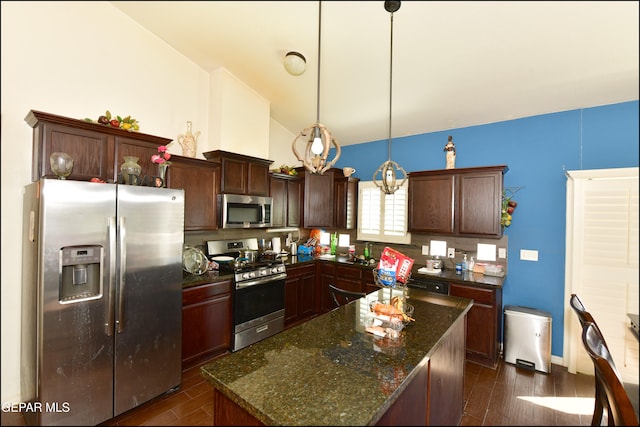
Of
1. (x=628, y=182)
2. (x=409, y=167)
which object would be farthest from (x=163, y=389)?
(x=409, y=167)

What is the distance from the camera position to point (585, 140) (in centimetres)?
70

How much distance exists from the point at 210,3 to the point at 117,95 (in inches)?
42.3

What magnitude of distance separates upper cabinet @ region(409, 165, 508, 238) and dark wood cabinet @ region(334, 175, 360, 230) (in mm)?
943

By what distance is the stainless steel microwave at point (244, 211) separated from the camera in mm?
2898

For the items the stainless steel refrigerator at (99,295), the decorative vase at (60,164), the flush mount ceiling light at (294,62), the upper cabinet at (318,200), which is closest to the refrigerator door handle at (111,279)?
the stainless steel refrigerator at (99,295)

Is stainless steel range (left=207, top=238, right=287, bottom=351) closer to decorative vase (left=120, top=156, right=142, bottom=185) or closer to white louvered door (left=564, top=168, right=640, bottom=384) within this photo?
decorative vase (left=120, top=156, right=142, bottom=185)

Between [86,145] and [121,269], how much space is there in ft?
3.29

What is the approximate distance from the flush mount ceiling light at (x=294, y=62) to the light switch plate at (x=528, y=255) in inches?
98.4

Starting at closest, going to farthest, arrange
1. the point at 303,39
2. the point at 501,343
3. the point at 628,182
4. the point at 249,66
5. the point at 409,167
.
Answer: the point at 628,182
the point at 303,39
the point at 249,66
the point at 501,343
the point at 409,167

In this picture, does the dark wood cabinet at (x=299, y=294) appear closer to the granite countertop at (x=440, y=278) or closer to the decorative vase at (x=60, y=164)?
the granite countertop at (x=440, y=278)

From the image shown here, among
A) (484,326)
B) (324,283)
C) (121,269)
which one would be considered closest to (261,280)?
(324,283)

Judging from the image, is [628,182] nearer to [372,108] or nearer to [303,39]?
[303,39]

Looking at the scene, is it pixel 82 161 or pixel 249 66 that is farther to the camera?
pixel 82 161

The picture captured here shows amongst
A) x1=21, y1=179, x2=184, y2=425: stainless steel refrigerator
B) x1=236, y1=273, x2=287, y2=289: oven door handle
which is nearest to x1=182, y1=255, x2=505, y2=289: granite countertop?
x1=236, y1=273, x2=287, y2=289: oven door handle
